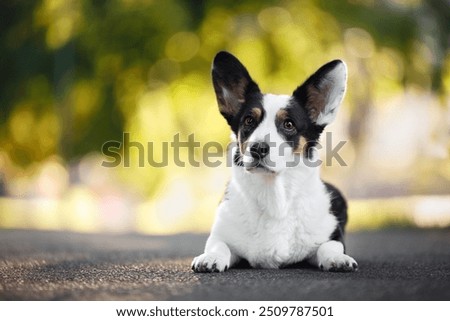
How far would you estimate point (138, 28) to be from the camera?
499cm

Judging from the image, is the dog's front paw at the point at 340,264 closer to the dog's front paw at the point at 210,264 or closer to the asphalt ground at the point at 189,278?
the asphalt ground at the point at 189,278

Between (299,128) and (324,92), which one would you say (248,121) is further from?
(324,92)

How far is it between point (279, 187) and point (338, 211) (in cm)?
34

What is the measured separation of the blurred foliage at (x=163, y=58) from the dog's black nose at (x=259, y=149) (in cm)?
322

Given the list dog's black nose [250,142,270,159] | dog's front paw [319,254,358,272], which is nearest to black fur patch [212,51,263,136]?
dog's black nose [250,142,270,159]

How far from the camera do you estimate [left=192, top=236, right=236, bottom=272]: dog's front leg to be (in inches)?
74.3

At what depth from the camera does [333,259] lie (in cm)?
191

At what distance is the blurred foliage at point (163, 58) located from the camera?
16.6 feet

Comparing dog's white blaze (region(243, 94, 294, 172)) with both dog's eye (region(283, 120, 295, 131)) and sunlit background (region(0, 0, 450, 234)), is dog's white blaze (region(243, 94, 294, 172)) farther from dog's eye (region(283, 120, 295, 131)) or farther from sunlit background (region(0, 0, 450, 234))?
sunlit background (region(0, 0, 450, 234))

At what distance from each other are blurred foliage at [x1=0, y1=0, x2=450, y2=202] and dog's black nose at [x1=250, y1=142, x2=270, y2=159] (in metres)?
3.22

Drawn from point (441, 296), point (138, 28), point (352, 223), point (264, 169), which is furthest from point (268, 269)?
point (138, 28)
